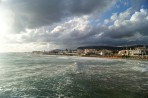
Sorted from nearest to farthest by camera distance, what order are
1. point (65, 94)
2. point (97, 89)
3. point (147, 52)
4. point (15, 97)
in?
point (15, 97) < point (65, 94) < point (97, 89) < point (147, 52)

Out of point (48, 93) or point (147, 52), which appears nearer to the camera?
point (48, 93)

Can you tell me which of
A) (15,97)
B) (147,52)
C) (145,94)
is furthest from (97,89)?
(147,52)

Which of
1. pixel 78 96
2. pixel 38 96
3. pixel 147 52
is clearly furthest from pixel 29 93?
pixel 147 52

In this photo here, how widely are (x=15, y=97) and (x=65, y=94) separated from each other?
4855mm

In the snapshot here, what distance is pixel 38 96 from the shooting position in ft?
60.2

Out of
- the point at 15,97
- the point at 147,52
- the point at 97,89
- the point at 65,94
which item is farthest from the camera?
the point at 147,52

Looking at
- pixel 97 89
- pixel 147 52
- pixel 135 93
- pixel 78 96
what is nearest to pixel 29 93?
pixel 78 96

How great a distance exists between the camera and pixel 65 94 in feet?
63.3

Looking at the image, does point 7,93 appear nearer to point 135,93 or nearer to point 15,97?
point 15,97

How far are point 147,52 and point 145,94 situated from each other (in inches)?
7169

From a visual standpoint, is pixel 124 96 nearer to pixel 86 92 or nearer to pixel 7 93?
pixel 86 92

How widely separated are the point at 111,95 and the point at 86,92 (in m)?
2.78

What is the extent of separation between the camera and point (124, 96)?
60.4ft

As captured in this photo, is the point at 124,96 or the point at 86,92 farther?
the point at 86,92
